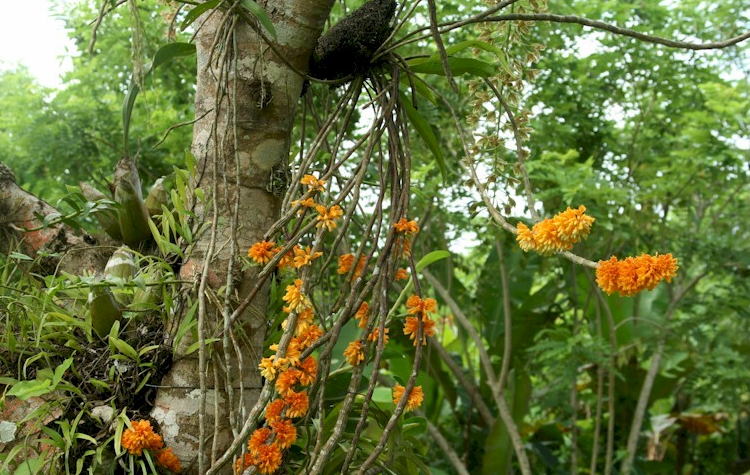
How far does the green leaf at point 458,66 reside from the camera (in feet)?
4.17

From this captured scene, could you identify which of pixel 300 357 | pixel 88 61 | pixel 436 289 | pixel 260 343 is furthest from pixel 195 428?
pixel 88 61

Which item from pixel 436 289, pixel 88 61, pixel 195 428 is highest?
pixel 88 61

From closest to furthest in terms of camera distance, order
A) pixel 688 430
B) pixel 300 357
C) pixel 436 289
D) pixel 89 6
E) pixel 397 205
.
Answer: pixel 300 357, pixel 397 205, pixel 89 6, pixel 436 289, pixel 688 430

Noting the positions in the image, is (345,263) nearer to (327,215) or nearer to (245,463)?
(327,215)

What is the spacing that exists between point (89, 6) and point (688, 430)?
394 cm

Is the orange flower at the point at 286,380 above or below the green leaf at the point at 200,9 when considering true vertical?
below

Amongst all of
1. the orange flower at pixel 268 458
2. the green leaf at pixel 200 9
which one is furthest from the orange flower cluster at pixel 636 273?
the green leaf at pixel 200 9

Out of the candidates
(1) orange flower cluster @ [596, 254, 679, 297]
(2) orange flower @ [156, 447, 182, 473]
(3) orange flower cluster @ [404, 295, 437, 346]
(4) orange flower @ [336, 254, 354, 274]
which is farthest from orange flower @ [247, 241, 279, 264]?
(1) orange flower cluster @ [596, 254, 679, 297]

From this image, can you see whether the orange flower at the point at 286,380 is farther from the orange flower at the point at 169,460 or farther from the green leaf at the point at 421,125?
the green leaf at the point at 421,125

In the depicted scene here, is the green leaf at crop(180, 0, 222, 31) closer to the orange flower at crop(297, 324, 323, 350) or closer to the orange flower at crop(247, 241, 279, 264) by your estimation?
the orange flower at crop(247, 241, 279, 264)

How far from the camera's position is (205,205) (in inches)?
48.1

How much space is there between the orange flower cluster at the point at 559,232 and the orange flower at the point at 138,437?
61 cm

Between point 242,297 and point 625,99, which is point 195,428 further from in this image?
point 625,99

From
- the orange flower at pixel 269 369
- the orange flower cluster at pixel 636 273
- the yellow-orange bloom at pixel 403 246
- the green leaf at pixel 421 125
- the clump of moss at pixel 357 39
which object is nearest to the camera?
the orange flower cluster at pixel 636 273
